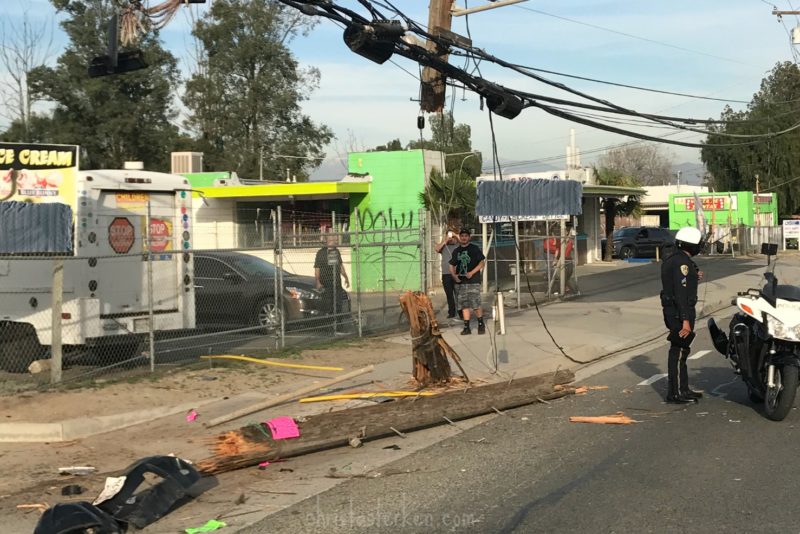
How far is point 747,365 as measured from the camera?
8.12m

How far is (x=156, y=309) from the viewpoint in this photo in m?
11.7

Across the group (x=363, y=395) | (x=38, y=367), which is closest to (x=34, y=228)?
(x=38, y=367)

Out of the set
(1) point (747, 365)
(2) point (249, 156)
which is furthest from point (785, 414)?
(2) point (249, 156)

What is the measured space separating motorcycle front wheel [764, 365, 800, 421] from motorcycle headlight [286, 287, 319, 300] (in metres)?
8.15

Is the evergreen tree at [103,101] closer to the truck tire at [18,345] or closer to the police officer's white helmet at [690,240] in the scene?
the truck tire at [18,345]

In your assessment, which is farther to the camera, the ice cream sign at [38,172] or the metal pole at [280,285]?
the metal pole at [280,285]

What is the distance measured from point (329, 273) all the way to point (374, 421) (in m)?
6.81

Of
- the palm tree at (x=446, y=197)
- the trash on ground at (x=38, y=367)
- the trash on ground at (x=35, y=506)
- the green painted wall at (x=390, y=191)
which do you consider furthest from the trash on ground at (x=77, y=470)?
the palm tree at (x=446, y=197)

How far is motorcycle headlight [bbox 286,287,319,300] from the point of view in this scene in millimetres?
14094

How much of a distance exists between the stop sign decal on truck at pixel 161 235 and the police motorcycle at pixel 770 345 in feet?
26.0

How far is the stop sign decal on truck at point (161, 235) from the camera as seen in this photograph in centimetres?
1191

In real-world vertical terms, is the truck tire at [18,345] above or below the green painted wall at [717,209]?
below

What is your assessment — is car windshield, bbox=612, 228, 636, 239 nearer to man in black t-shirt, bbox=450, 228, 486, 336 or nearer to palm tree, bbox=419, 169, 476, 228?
palm tree, bbox=419, 169, 476, 228

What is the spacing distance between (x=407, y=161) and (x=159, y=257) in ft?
45.1
